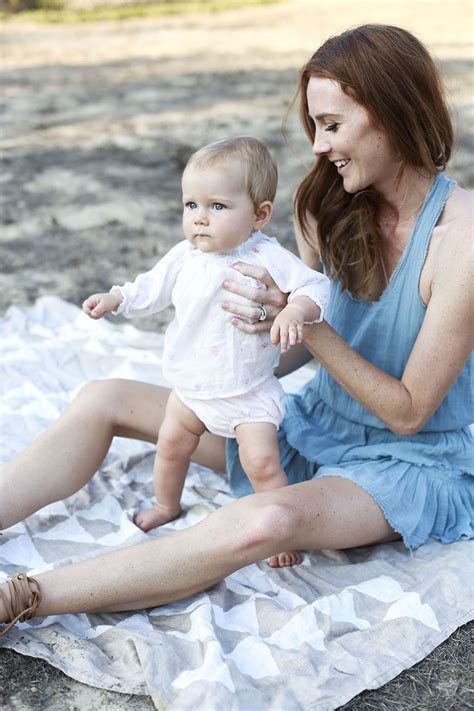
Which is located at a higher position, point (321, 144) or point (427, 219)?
point (321, 144)

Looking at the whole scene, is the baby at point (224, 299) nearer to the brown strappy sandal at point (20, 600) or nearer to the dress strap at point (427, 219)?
the dress strap at point (427, 219)

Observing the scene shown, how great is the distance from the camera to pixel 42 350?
3.83m

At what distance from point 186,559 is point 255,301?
63 cm

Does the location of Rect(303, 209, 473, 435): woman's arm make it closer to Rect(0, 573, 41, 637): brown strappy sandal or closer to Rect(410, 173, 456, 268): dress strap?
Rect(410, 173, 456, 268): dress strap

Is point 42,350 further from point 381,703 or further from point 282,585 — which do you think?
point 381,703

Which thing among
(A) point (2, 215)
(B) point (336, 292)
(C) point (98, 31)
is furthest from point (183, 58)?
(B) point (336, 292)

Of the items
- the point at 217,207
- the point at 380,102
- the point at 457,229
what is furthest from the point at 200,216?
the point at 457,229

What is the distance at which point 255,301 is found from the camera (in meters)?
2.42

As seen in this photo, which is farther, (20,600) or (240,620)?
(240,620)

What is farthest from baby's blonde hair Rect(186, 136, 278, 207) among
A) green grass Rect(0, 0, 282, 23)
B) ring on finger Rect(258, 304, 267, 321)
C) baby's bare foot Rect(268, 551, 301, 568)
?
green grass Rect(0, 0, 282, 23)

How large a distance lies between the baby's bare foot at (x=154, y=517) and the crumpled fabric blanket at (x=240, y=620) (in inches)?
0.9

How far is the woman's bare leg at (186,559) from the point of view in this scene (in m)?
2.28

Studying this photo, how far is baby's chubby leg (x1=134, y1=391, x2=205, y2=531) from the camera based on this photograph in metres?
2.63

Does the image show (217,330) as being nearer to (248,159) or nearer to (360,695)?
(248,159)
